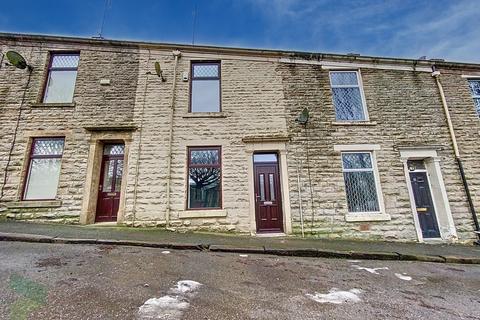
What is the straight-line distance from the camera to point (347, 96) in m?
8.80

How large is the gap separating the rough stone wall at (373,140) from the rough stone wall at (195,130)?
3.07ft

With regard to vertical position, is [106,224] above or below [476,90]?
below

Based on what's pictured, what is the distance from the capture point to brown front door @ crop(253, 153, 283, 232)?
24.7 ft

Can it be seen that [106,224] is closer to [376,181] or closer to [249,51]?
[249,51]

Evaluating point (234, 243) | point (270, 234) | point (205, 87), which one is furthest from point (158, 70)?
point (270, 234)

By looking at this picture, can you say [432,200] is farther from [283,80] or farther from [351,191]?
[283,80]

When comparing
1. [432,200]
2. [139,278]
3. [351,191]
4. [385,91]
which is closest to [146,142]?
[139,278]

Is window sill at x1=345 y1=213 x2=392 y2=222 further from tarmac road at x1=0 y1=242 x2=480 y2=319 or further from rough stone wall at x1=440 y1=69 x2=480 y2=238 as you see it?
rough stone wall at x1=440 y1=69 x2=480 y2=238

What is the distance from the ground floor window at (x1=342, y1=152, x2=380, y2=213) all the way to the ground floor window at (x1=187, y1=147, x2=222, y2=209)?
4.20m

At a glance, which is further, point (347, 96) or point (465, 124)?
point (347, 96)

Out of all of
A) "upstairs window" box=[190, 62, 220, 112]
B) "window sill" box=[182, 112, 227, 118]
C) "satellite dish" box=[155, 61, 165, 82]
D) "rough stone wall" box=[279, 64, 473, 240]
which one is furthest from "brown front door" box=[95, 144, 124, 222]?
"rough stone wall" box=[279, 64, 473, 240]

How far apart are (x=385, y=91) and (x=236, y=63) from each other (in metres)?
5.58

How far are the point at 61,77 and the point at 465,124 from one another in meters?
14.4

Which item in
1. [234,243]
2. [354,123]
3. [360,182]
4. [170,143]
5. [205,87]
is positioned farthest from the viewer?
[205,87]
